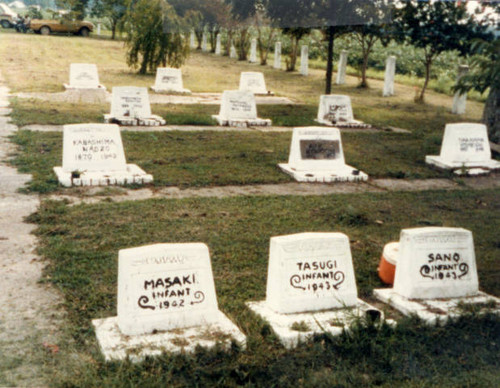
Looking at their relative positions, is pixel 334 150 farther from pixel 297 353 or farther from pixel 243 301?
pixel 297 353

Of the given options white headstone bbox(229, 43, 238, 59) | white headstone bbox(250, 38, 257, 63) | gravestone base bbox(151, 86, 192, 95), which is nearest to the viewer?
gravestone base bbox(151, 86, 192, 95)

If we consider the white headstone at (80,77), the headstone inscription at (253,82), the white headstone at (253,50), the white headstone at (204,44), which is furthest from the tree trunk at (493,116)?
the white headstone at (204,44)

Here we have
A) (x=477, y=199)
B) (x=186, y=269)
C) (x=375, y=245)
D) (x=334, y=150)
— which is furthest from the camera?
(x=334, y=150)

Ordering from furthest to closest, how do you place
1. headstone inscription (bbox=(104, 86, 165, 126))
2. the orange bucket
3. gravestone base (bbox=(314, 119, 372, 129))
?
1. gravestone base (bbox=(314, 119, 372, 129))
2. headstone inscription (bbox=(104, 86, 165, 126))
3. the orange bucket

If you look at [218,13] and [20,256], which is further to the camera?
[218,13]

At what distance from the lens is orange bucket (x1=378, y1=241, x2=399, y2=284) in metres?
4.99

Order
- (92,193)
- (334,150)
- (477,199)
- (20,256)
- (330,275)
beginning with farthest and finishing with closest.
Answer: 1. (334,150)
2. (477,199)
3. (92,193)
4. (20,256)
5. (330,275)

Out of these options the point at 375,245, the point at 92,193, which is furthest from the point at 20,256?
the point at 375,245

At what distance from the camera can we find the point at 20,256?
209 inches

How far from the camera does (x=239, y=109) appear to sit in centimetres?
1312

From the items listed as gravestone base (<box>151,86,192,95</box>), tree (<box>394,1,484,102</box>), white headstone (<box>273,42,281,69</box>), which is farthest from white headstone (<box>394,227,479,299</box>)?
white headstone (<box>273,42,281,69</box>)

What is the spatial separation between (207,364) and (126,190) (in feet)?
14.2

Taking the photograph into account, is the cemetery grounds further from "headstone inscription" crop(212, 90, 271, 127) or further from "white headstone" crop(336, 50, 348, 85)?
"white headstone" crop(336, 50, 348, 85)

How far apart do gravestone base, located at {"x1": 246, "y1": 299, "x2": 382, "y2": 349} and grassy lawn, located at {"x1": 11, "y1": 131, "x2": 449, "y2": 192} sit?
13.1 ft
